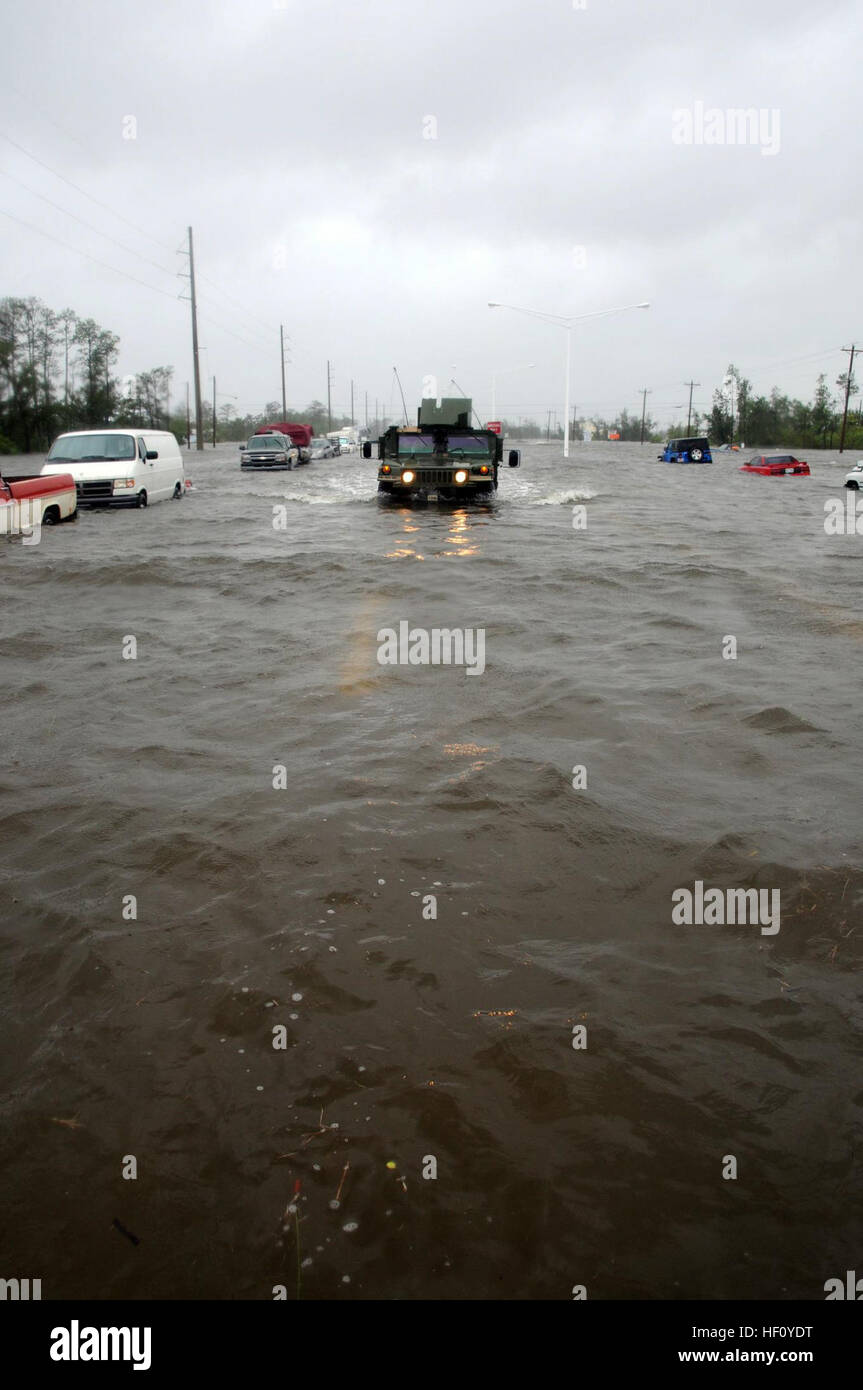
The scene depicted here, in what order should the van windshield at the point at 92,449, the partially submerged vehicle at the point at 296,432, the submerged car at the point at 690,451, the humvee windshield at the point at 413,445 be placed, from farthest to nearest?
the submerged car at the point at 690,451, the partially submerged vehicle at the point at 296,432, the humvee windshield at the point at 413,445, the van windshield at the point at 92,449

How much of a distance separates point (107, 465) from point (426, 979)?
19.0m

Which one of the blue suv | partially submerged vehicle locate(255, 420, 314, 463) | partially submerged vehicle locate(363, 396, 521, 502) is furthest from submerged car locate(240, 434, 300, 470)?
the blue suv

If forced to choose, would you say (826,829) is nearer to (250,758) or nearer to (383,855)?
(383,855)

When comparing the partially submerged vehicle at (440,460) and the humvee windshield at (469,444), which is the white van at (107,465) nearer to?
the partially submerged vehicle at (440,460)

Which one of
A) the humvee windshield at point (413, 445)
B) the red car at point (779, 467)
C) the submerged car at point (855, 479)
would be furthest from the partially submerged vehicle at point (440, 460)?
the red car at point (779, 467)

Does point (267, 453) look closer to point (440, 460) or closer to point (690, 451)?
point (440, 460)

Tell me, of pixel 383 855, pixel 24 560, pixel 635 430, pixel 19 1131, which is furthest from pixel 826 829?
pixel 635 430

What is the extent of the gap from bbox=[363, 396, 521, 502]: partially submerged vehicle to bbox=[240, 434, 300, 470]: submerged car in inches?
653

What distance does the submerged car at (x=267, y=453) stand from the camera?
3815 cm

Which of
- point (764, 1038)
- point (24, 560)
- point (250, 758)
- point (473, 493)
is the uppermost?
point (473, 493)

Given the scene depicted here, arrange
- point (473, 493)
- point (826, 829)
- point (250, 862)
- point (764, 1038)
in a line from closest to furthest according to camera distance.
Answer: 1. point (764, 1038)
2. point (250, 862)
3. point (826, 829)
4. point (473, 493)

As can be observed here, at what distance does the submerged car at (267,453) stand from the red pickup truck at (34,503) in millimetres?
20487

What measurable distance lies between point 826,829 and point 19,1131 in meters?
4.10

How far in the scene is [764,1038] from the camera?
333 centimetres
